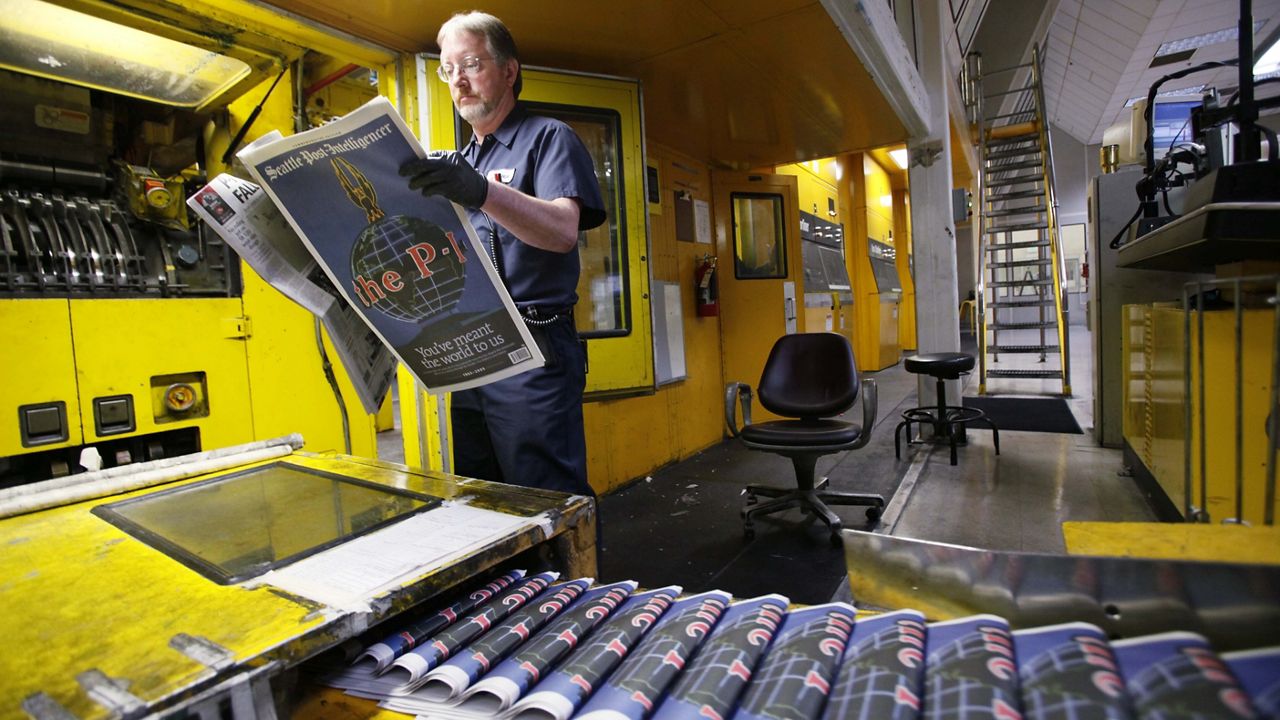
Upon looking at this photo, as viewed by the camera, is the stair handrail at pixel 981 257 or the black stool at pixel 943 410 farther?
the stair handrail at pixel 981 257

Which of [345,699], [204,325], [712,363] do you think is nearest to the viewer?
[345,699]

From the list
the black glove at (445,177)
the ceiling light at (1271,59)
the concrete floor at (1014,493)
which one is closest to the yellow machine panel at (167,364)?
the black glove at (445,177)

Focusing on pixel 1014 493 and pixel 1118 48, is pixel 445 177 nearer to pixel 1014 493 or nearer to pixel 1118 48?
pixel 1014 493

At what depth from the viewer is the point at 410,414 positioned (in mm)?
2527

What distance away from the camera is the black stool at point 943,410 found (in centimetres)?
373

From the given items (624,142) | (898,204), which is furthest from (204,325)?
(898,204)

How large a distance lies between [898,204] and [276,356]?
35.1 ft

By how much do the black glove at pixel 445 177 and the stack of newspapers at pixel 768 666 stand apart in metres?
0.65

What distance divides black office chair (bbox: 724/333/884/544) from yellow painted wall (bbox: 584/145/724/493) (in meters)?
0.80

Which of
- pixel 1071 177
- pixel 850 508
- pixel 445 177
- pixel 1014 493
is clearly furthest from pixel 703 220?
pixel 1071 177

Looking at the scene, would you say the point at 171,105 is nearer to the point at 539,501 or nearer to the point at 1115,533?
the point at 539,501

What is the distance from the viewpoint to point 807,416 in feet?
10.3

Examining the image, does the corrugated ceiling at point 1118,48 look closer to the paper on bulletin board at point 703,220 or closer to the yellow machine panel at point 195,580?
the paper on bulletin board at point 703,220

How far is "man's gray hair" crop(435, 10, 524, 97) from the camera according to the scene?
1.36 meters
